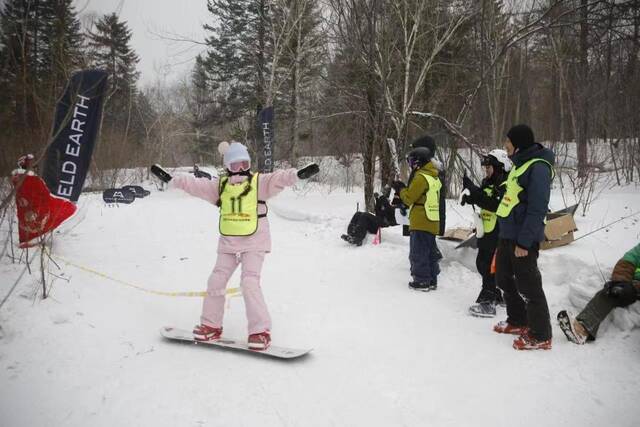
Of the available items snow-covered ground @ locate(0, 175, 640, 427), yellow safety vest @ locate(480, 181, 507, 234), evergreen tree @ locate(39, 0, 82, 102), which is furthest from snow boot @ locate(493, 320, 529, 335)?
evergreen tree @ locate(39, 0, 82, 102)

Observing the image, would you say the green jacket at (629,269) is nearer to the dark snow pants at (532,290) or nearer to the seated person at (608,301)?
the seated person at (608,301)

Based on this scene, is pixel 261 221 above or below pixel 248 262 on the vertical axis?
above

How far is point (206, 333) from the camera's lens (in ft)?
12.1

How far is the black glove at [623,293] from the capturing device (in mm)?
3502

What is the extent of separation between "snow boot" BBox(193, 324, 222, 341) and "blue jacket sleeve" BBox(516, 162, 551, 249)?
2.73 meters

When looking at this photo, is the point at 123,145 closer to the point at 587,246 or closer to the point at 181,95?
the point at 587,246

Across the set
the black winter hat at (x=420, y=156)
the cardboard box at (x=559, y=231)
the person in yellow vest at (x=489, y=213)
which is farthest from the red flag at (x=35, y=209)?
the cardboard box at (x=559, y=231)

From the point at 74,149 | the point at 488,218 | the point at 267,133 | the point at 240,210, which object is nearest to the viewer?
the point at 240,210

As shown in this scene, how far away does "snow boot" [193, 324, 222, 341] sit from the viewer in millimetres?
3637

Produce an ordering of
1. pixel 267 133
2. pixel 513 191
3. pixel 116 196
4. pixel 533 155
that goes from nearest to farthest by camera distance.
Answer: pixel 533 155, pixel 513 191, pixel 116 196, pixel 267 133

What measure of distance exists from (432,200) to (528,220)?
1835mm

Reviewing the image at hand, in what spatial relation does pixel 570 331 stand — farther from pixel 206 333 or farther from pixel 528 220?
pixel 206 333

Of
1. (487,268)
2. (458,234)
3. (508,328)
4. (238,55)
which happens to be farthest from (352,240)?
(238,55)

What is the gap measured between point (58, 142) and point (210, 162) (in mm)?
30197
